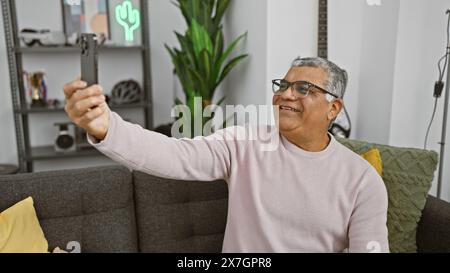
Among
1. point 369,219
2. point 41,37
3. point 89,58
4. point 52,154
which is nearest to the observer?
point 89,58

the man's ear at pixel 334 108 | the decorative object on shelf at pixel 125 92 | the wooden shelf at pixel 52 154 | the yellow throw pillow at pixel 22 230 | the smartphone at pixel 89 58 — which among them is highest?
the smartphone at pixel 89 58

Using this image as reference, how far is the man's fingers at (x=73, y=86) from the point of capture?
1.23ft

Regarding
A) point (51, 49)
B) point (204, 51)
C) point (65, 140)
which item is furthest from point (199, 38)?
point (65, 140)

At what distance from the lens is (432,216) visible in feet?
3.13

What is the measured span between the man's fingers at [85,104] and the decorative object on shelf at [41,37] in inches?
75.4

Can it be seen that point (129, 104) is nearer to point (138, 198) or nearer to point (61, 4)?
point (61, 4)

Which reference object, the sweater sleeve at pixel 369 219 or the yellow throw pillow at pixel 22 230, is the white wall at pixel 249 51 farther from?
the yellow throw pillow at pixel 22 230

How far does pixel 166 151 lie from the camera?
2.10ft

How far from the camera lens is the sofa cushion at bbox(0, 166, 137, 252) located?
92cm

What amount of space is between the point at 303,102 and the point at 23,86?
1924mm

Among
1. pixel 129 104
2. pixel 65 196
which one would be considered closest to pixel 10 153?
pixel 129 104

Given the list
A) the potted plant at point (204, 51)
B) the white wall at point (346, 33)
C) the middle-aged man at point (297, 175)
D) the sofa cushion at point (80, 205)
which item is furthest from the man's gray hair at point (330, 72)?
the potted plant at point (204, 51)

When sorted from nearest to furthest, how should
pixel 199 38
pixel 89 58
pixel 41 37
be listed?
pixel 89 58 < pixel 199 38 < pixel 41 37

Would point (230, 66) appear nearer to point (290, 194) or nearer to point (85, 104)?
point (290, 194)
